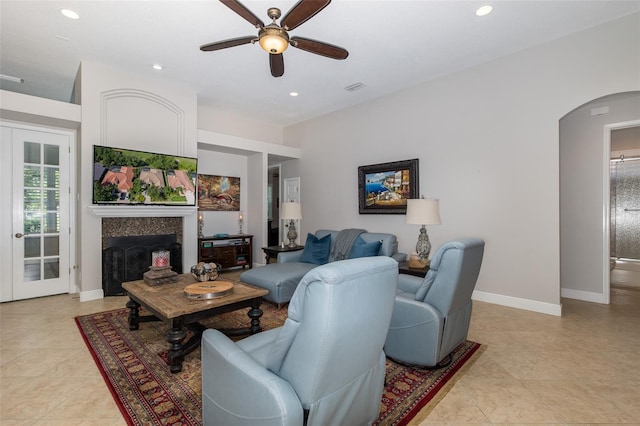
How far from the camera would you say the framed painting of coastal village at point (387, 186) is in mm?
4605

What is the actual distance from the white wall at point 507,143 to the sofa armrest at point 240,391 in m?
3.59

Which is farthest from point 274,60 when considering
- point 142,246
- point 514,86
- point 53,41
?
point 142,246

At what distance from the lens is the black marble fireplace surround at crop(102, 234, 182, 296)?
13.6 ft

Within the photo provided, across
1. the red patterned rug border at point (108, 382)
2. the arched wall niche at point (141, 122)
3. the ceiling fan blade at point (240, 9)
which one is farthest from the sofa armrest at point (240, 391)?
the arched wall niche at point (141, 122)

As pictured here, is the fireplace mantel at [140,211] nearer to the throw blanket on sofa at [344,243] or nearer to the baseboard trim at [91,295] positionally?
the baseboard trim at [91,295]

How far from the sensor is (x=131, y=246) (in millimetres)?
4359

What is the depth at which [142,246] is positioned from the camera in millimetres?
4438

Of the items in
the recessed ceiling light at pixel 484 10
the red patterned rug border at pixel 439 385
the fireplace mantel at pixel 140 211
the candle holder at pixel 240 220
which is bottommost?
the red patterned rug border at pixel 439 385

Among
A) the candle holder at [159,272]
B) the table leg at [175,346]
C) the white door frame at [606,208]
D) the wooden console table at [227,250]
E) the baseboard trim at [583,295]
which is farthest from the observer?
the wooden console table at [227,250]

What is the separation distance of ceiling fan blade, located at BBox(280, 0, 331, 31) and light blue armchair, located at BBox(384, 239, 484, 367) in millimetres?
1924

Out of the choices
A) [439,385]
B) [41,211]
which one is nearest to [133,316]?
[41,211]

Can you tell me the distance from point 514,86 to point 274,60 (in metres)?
2.97

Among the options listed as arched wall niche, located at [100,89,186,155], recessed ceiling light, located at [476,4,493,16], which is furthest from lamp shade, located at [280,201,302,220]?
recessed ceiling light, located at [476,4,493,16]

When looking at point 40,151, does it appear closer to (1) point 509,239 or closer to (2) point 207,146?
(2) point 207,146
